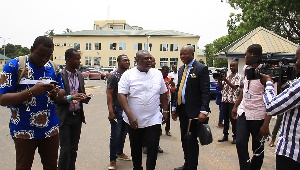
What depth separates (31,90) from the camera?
9.62ft

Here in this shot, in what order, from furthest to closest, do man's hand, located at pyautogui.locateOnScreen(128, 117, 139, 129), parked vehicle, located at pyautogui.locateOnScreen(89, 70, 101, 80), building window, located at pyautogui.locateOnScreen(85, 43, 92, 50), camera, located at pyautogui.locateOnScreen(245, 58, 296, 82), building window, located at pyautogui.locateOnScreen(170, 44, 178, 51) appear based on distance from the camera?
building window, located at pyautogui.locateOnScreen(85, 43, 92, 50) < building window, located at pyautogui.locateOnScreen(170, 44, 178, 51) < parked vehicle, located at pyautogui.locateOnScreen(89, 70, 101, 80) < man's hand, located at pyautogui.locateOnScreen(128, 117, 139, 129) < camera, located at pyautogui.locateOnScreen(245, 58, 296, 82)

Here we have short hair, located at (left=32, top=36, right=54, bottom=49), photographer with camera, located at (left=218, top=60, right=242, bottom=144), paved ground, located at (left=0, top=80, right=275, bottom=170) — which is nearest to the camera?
short hair, located at (left=32, top=36, right=54, bottom=49)

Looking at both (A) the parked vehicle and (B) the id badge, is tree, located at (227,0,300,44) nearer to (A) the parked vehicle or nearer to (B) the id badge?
(B) the id badge

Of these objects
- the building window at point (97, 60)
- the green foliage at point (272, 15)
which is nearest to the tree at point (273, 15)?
the green foliage at point (272, 15)

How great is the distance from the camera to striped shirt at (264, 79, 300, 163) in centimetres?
251

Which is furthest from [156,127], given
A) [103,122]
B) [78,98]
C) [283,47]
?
[283,47]

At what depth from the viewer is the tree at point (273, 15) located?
19.2 metres

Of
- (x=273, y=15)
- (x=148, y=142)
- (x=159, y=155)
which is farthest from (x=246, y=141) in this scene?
(x=273, y=15)

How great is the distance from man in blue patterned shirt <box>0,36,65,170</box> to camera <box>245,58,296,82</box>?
2.13 metres

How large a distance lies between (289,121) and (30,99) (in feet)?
8.28

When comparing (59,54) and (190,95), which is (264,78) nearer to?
(190,95)

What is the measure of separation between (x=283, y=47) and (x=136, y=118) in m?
13.0

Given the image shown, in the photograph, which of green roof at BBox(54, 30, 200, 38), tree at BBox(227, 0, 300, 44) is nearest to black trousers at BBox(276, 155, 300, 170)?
tree at BBox(227, 0, 300, 44)

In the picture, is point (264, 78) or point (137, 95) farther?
point (137, 95)
